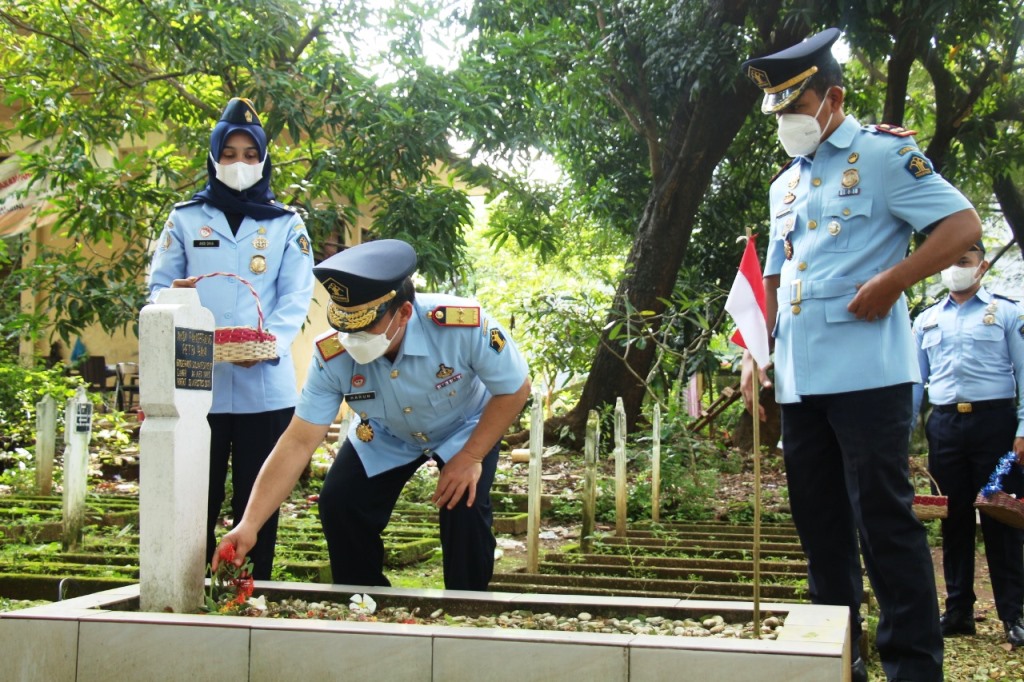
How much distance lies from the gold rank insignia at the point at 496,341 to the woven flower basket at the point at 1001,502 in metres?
2.64

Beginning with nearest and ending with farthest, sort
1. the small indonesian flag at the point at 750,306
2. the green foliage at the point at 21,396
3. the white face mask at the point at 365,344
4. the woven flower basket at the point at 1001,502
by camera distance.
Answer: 1. the small indonesian flag at the point at 750,306
2. the white face mask at the point at 365,344
3. the woven flower basket at the point at 1001,502
4. the green foliage at the point at 21,396

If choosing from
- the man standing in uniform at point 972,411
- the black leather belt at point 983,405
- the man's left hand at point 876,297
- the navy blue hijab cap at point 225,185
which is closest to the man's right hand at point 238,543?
the navy blue hijab cap at point 225,185

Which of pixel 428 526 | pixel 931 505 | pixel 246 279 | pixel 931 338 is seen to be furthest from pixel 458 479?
pixel 428 526

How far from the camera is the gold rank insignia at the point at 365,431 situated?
4.24 m

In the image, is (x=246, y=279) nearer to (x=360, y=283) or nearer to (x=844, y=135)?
(x=360, y=283)

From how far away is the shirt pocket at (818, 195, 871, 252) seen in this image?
11.3ft

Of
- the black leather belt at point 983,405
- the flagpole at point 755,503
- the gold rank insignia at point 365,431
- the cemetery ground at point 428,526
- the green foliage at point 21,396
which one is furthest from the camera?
the green foliage at point 21,396

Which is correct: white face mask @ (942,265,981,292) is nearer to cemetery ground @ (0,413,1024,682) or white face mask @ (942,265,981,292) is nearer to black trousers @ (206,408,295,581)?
cemetery ground @ (0,413,1024,682)

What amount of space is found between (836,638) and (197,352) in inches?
85.9

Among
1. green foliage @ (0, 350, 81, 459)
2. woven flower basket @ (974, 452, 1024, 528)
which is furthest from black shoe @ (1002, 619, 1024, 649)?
green foliage @ (0, 350, 81, 459)

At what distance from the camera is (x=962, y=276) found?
18.2 ft

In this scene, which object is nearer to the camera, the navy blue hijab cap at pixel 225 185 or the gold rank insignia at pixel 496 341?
the gold rank insignia at pixel 496 341

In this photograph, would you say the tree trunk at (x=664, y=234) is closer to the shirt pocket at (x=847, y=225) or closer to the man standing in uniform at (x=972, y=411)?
the man standing in uniform at (x=972, y=411)

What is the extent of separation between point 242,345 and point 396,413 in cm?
67
